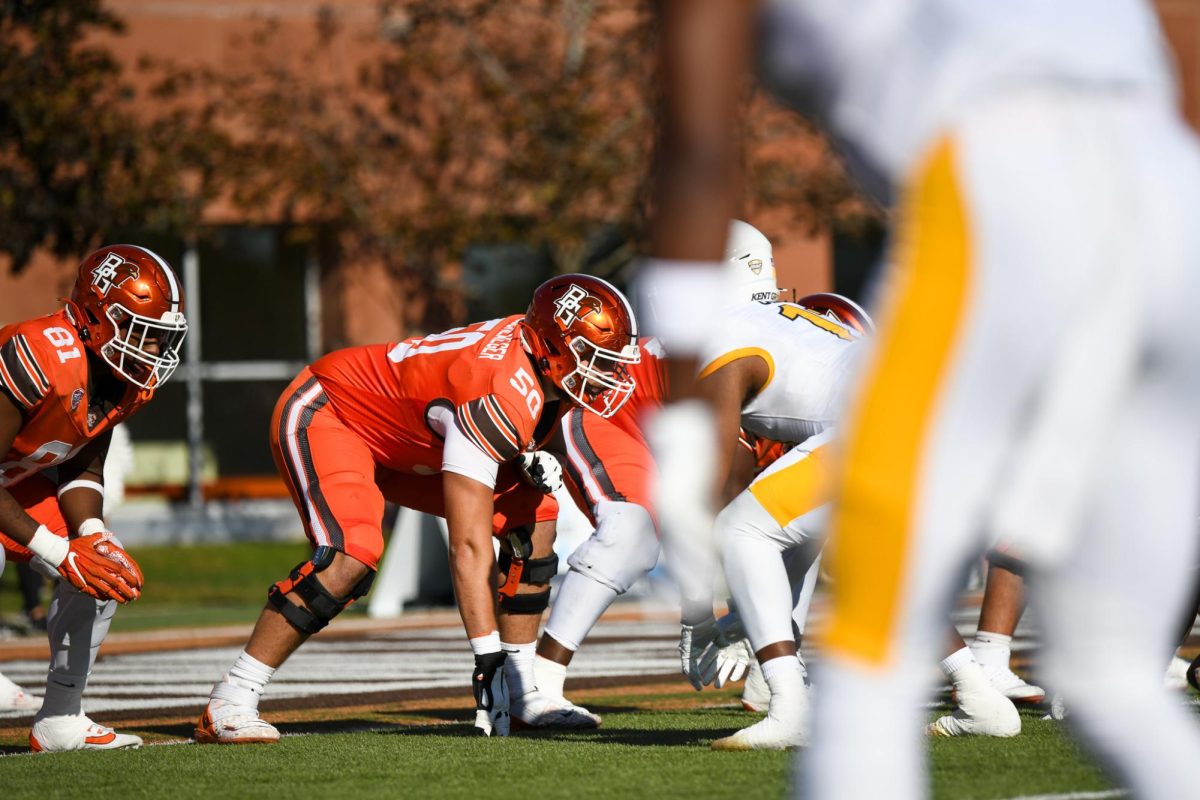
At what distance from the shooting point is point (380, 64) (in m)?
19.6

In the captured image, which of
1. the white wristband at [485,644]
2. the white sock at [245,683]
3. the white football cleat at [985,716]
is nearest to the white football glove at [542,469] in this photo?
the white wristband at [485,644]

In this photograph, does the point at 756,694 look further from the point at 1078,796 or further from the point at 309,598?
the point at 1078,796

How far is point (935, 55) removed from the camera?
2.47m

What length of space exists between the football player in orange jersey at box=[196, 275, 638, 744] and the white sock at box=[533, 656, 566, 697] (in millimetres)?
60

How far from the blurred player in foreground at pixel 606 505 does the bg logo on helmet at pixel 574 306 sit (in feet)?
1.62

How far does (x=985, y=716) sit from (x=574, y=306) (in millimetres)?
1964

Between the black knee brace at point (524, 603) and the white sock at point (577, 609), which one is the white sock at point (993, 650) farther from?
the black knee brace at point (524, 603)

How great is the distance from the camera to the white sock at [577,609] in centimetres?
664

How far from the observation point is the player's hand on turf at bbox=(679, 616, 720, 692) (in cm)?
646

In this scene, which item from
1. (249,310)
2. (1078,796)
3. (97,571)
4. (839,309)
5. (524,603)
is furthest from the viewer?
(249,310)

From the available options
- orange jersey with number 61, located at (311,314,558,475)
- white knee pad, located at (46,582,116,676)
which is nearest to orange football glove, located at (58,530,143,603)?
white knee pad, located at (46,582,116,676)

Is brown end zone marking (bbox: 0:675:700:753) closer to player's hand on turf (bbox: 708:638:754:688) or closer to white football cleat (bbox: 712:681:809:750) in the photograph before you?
player's hand on turf (bbox: 708:638:754:688)

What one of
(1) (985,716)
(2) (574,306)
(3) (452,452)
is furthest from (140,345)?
(1) (985,716)

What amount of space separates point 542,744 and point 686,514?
346 cm
